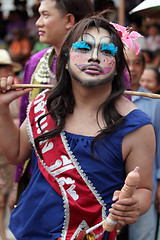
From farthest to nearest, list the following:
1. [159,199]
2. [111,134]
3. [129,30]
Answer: [159,199] → [129,30] → [111,134]

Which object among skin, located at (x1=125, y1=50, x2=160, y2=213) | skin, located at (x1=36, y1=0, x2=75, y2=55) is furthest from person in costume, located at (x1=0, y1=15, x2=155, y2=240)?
skin, located at (x1=125, y1=50, x2=160, y2=213)

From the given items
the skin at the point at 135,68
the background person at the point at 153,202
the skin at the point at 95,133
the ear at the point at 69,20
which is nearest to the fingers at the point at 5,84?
the skin at the point at 95,133

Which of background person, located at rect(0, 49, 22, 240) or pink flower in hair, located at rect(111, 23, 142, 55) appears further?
background person, located at rect(0, 49, 22, 240)

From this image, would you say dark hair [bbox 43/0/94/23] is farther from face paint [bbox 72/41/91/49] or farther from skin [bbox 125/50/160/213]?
skin [bbox 125/50/160/213]

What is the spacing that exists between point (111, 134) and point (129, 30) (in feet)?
2.34

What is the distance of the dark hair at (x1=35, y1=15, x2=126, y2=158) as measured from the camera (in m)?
2.33

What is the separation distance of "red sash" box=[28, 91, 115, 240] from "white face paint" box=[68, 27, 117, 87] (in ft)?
1.14

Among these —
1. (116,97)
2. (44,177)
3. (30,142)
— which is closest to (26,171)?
(30,142)

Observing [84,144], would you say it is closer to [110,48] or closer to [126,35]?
[110,48]

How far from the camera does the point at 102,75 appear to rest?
2.29 metres

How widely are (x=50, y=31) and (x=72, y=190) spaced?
135 cm

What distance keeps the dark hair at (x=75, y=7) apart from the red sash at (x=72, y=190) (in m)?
1.23

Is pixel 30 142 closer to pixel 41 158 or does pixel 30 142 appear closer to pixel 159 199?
pixel 41 158

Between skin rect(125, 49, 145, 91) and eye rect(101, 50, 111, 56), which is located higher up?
eye rect(101, 50, 111, 56)
